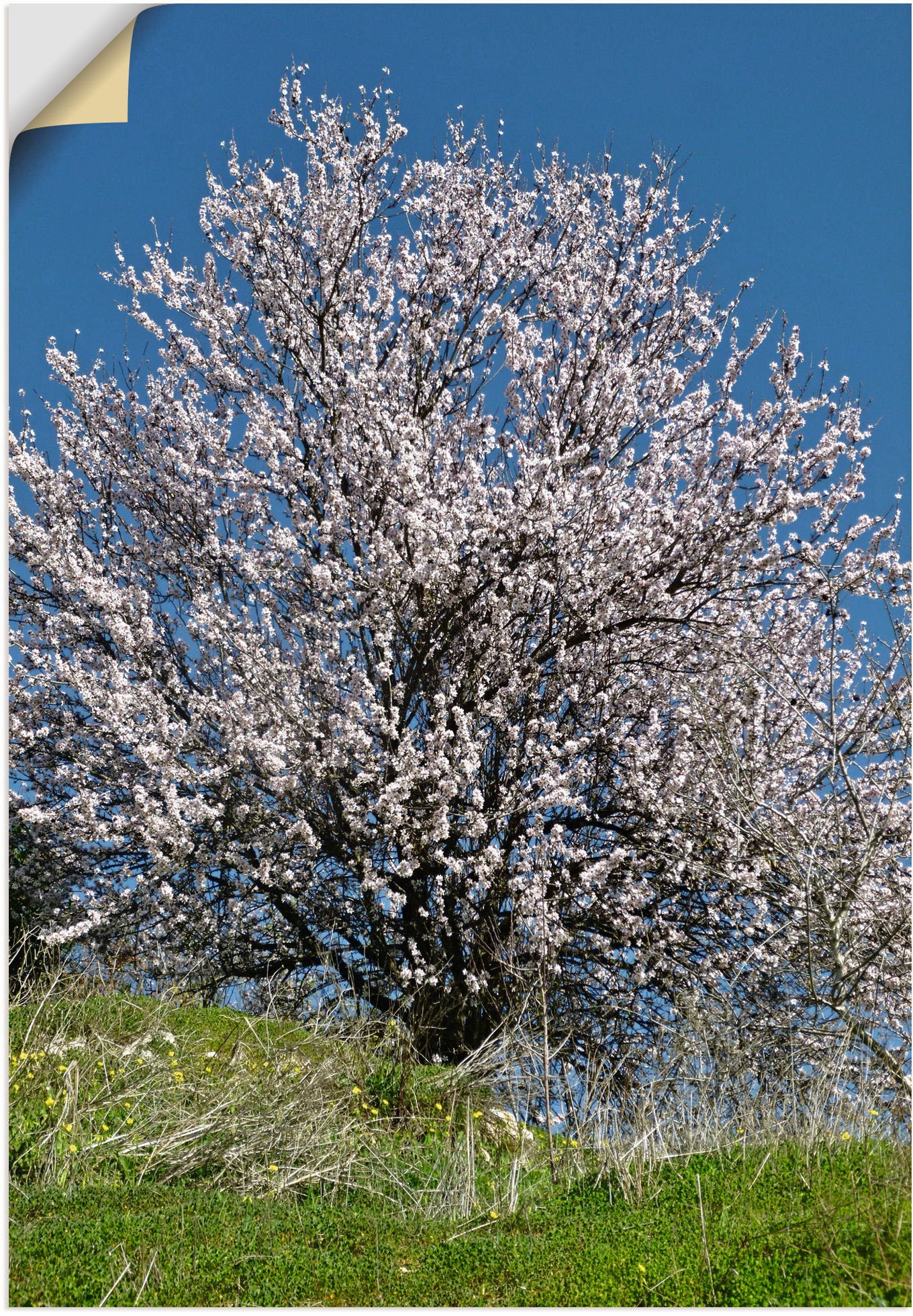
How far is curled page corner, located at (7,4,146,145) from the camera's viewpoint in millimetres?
3516

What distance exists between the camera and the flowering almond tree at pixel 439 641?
18.9 ft

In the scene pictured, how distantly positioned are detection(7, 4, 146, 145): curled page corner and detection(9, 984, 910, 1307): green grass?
3.97 metres

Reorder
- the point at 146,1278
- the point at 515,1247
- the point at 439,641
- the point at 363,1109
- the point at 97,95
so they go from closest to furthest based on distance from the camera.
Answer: the point at 146,1278 < the point at 515,1247 < the point at 97,95 < the point at 363,1109 < the point at 439,641

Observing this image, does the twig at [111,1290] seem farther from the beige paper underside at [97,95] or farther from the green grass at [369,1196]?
the beige paper underside at [97,95]

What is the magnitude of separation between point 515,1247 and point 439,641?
380cm

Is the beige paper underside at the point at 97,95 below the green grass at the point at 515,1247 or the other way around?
the other way around

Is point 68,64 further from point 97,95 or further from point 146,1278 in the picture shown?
point 146,1278

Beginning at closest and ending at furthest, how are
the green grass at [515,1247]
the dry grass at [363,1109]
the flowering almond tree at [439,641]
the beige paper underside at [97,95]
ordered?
the green grass at [515,1247] < the beige paper underside at [97,95] < the dry grass at [363,1109] < the flowering almond tree at [439,641]

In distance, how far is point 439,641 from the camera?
20.8 feet

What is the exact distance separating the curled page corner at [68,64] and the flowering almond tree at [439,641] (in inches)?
100

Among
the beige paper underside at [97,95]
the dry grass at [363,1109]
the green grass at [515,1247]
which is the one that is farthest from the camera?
the dry grass at [363,1109]

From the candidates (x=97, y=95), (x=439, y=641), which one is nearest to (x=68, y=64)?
(x=97, y=95)

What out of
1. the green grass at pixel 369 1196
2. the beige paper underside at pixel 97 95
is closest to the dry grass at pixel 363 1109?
the green grass at pixel 369 1196

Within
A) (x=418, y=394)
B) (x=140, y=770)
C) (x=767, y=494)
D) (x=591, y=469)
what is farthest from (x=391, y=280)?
(x=140, y=770)
